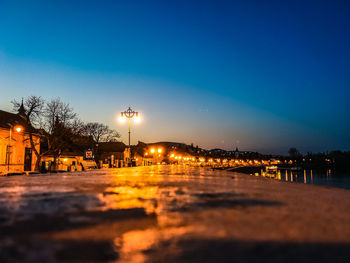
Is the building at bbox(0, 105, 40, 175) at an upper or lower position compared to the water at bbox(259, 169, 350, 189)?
upper

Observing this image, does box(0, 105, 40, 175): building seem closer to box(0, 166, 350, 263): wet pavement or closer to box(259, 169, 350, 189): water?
box(0, 166, 350, 263): wet pavement

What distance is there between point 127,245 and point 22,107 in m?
44.6

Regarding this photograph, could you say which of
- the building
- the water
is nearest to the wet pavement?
the building

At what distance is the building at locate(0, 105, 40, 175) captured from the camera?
37.0 meters

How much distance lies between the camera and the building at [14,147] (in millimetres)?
36969

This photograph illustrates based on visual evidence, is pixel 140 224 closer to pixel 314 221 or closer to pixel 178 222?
pixel 178 222

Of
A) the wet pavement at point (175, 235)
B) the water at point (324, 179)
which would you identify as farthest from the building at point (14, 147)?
the water at point (324, 179)

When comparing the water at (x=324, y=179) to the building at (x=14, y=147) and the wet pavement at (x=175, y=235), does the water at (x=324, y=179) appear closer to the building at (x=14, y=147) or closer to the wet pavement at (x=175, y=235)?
the building at (x=14, y=147)

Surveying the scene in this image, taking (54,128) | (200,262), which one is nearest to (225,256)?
(200,262)

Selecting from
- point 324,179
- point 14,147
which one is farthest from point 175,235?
point 324,179

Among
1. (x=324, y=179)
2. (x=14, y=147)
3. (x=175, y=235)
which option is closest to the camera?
(x=175, y=235)

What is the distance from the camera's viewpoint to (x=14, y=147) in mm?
39625

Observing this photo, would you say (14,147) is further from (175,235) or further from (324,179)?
(324,179)

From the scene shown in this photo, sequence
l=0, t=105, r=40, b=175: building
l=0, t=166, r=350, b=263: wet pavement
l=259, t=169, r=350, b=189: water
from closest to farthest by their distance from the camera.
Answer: l=0, t=166, r=350, b=263: wet pavement, l=0, t=105, r=40, b=175: building, l=259, t=169, r=350, b=189: water
